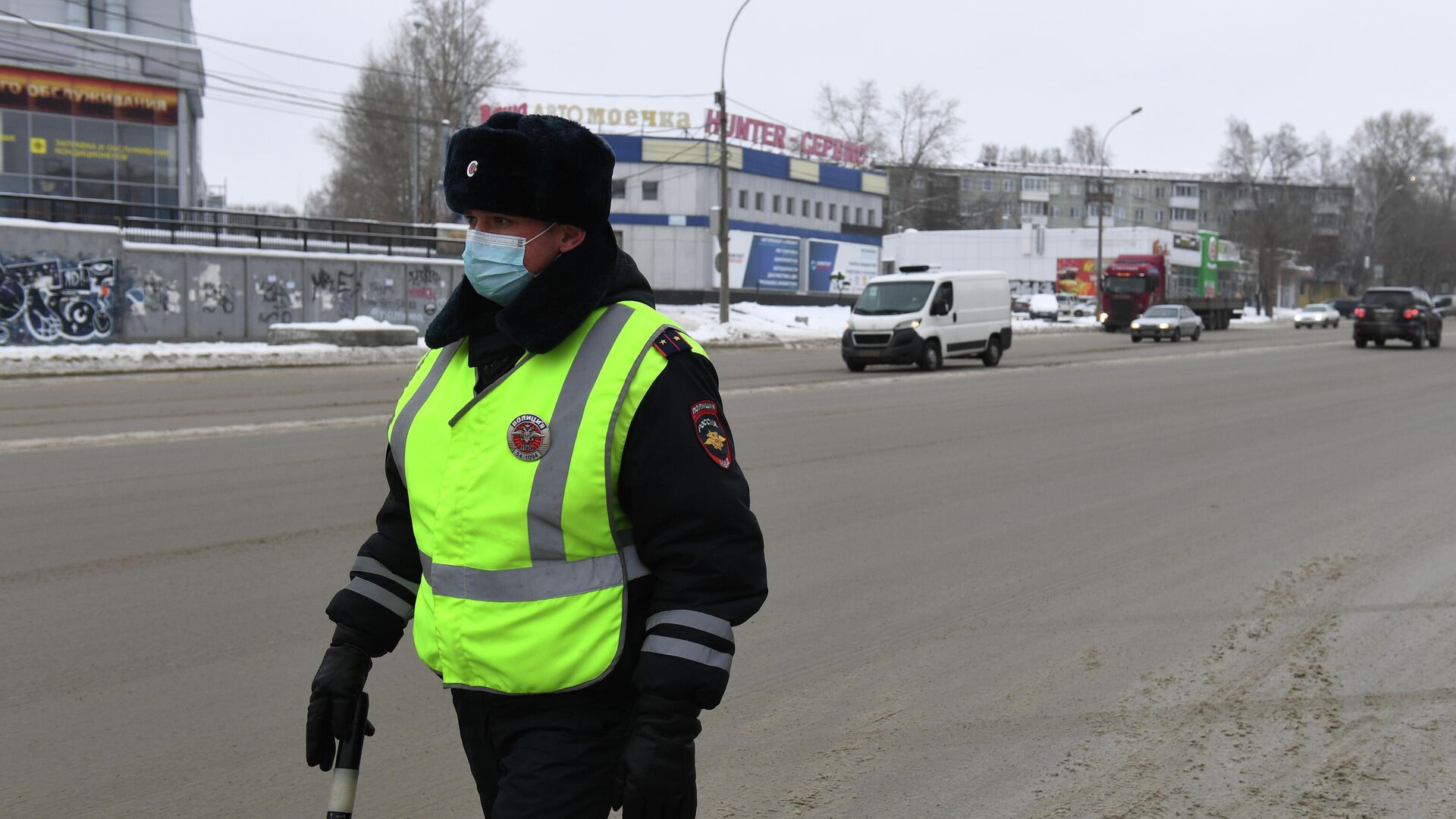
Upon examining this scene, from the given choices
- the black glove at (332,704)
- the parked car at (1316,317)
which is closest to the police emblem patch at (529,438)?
the black glove at (332,704)

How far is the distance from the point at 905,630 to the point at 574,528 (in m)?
3.99

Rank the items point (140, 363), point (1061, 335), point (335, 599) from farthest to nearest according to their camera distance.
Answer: point (1061, 335)
point (140, 363)
point (335, 599)

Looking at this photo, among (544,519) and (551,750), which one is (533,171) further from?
(551,750)

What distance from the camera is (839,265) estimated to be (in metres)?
66.4

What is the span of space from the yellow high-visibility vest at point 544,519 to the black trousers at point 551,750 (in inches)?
2.2

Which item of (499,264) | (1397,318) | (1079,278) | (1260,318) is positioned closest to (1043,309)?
(1260,318)

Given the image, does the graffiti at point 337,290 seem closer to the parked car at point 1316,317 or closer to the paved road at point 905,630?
the paved road at point 905,630

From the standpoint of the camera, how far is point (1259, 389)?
19250 millimetres

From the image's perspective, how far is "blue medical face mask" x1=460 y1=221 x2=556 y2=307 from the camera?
238 cm

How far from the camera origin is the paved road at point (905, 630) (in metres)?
4.09

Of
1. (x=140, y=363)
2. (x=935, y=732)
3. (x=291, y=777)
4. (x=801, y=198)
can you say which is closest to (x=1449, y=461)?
(x=935, y=732)

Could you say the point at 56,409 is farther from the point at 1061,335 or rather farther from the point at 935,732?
the point at 1061,335

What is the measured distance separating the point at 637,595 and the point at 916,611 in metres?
4.16

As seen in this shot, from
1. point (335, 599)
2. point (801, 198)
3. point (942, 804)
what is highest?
point (801, 198)
